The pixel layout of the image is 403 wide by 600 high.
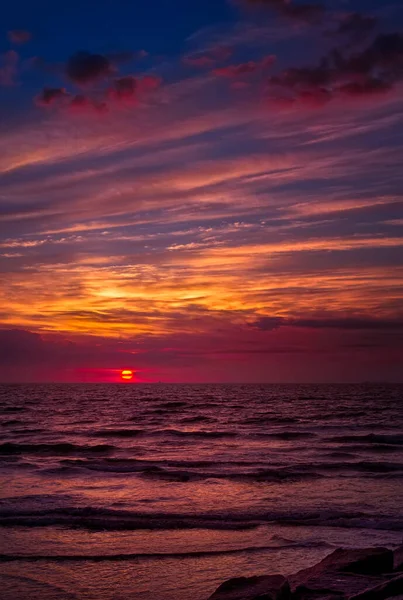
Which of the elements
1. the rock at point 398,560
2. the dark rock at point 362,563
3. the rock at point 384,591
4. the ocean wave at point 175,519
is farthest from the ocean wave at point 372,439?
the rock at point 384,591

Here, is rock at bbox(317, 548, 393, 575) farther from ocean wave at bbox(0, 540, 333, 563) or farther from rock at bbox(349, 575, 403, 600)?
ocean wave at bbox(0, 540, 333, 563)

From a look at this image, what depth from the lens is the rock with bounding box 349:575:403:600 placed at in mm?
6430

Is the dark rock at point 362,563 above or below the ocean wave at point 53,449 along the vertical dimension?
above

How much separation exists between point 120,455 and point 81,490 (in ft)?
28.4

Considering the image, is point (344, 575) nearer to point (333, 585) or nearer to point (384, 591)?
point (333, 585)

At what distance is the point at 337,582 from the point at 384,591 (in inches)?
38.3

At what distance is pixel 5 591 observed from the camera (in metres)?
8.25

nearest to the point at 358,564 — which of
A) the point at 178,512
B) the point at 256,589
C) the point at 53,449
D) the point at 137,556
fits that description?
the point at 256,589

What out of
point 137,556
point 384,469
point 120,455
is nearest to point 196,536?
point 137,556

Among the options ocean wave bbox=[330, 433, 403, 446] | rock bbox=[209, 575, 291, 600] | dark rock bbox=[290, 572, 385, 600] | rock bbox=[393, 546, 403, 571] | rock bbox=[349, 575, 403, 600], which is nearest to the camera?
rock bbox=[349, 575, 403, 600]

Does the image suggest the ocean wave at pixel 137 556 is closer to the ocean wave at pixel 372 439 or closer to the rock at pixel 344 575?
the rock at pixel 344 575

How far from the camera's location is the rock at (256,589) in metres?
6.66

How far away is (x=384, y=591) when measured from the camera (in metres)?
6.48

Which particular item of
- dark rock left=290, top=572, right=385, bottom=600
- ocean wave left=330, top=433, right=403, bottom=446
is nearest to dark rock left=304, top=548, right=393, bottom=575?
dark rock left=290, top=572, right=385, bottom=600
